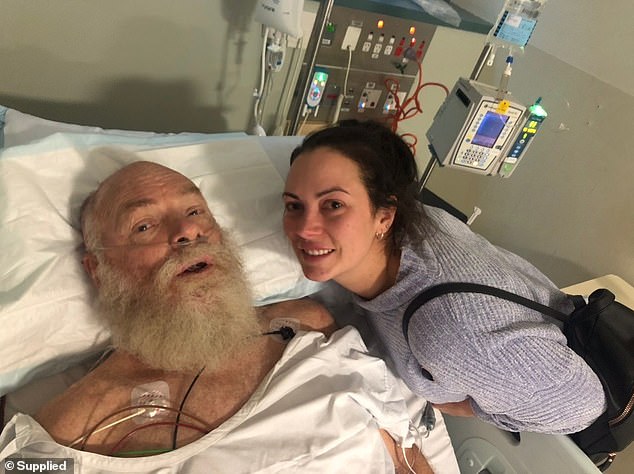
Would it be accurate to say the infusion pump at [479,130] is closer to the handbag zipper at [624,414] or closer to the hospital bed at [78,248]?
the hospital bed at [78,248]

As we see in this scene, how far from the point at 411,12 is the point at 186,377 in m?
1.63

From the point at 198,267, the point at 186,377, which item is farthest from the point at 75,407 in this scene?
the point at 198,267

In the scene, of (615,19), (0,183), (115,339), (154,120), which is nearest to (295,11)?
(154,120)

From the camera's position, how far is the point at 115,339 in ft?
3.87

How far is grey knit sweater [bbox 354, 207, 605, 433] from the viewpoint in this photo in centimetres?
112

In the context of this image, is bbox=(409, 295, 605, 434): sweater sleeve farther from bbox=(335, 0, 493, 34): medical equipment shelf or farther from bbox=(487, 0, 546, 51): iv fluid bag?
bbox=(335, 0, 493, 34): medical equipment shelf

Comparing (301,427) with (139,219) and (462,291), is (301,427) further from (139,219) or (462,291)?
(139,219)

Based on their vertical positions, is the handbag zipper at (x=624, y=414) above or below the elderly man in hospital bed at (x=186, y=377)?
above

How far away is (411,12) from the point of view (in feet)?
6.43

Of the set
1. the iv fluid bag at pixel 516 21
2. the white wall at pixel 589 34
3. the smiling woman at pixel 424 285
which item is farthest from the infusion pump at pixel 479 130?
the white wall at pixel 589 34

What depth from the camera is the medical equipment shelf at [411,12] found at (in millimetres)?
1842

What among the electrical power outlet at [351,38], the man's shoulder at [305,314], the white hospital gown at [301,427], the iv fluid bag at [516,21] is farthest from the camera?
the electrical power outlet at [351,38]

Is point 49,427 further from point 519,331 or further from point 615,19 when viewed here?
point 615,19

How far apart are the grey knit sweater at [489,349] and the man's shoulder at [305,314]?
8.0 inches
